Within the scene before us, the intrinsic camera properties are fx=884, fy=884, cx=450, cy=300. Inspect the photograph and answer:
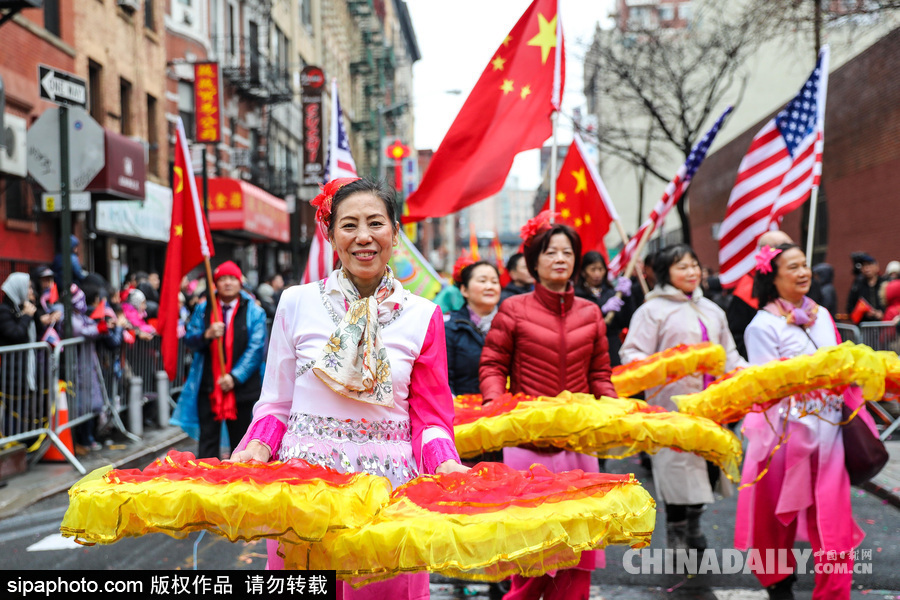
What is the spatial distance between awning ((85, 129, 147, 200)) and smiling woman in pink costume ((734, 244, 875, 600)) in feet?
43.7

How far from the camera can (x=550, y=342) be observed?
4.80 metres

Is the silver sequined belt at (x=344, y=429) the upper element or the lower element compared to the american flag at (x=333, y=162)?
lower

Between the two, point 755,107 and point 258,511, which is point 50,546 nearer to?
point 258,511

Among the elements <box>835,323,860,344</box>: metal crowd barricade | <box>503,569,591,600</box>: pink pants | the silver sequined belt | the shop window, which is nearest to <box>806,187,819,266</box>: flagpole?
<box>503,569,591,600</box>: pink pants

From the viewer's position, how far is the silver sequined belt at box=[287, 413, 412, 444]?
2963 millimetres

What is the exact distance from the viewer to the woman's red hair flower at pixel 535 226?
5129 millimetres

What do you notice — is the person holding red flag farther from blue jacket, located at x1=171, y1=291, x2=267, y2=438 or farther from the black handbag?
the black handbag

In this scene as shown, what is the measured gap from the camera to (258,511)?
2.38 meters

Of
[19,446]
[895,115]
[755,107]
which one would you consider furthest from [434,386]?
[755,107]

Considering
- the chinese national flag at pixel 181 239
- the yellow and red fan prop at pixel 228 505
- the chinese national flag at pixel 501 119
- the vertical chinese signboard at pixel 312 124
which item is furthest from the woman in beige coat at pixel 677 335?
the vertical chinese signboard at pixel 312 124

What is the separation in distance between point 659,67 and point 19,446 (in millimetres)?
20702

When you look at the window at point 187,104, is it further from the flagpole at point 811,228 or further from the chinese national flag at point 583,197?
the flagpole at point 811,228

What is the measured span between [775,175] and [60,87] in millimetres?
6978

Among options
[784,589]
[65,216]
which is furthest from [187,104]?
[784,589]
